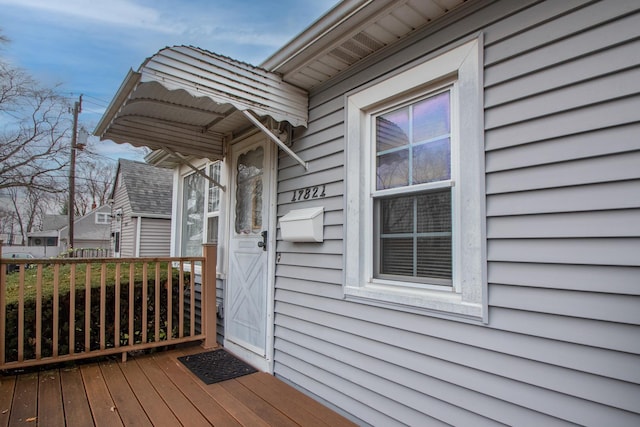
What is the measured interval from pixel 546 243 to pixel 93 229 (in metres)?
28.4

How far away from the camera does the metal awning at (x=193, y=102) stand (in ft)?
7.66

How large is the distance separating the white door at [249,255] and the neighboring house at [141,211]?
29.3 ft

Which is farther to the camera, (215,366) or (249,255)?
(249,255)

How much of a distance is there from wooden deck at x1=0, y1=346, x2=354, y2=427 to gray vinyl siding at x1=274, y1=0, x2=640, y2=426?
72cm

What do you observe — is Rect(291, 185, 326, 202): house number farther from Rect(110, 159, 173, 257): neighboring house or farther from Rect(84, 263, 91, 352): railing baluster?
Rect(110, 159, 173, 257): neighboring house

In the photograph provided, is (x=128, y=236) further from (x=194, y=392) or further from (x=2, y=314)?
(x=194, y=392)

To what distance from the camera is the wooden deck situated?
91.4 inches

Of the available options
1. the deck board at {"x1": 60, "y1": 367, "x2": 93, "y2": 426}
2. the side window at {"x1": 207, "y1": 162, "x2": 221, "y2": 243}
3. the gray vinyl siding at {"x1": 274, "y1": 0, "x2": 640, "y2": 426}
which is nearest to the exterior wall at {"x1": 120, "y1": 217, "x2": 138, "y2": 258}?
the side window at {"x1": 207, "y1": 162, "x2": 221, "y2": 243}

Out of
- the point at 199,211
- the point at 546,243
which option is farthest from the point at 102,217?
the point at 546,243

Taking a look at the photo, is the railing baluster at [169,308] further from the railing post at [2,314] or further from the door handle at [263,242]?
the railing post at [2,314]

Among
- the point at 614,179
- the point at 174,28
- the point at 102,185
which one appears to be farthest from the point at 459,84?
the point at 102,185

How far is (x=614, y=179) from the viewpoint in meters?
1.36

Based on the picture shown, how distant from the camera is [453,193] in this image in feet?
6.34

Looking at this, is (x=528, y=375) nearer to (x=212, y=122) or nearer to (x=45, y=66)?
(x=212, y=122)
